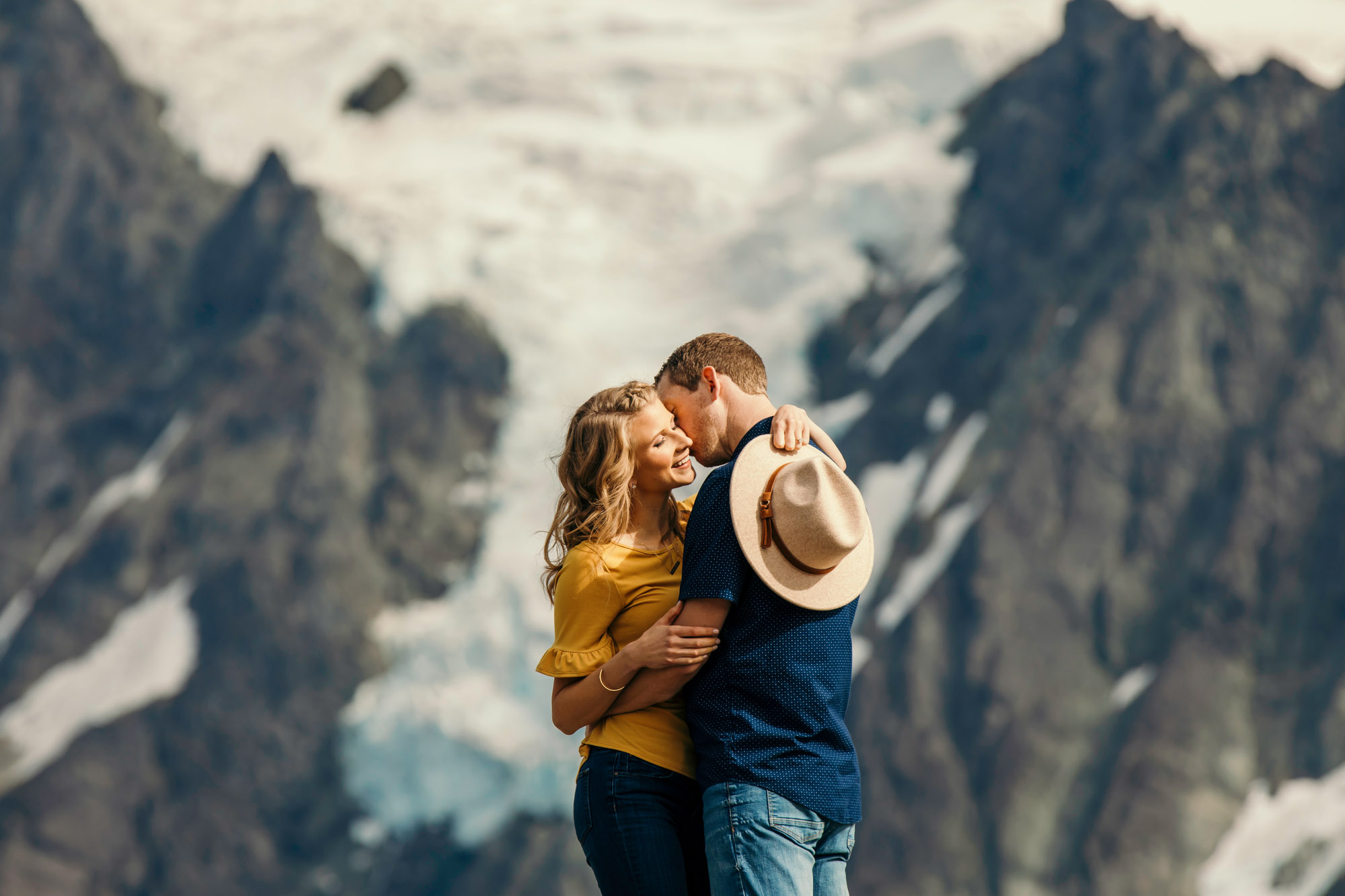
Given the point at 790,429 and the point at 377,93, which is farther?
the point at 377,93

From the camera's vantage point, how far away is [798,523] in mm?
4605

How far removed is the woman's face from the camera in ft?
16.9

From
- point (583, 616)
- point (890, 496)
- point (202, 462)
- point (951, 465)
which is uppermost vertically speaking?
point (583, 616)

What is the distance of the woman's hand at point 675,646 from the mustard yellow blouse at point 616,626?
0.95 feet

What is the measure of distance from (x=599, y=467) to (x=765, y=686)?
1034 mm

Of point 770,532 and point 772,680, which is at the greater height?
point 770,532

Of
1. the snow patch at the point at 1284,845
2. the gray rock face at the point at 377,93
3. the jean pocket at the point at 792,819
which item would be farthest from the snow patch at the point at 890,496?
the jean pocket at the point at 792,819

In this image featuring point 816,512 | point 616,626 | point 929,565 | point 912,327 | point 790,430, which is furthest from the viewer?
point 912,327

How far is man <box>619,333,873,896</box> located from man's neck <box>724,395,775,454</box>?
0.88 feet

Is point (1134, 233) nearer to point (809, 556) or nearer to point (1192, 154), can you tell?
point (1192, 154)

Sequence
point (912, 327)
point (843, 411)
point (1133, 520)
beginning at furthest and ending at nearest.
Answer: point (912, 327) → point (843, 411) → point (1133, 520)

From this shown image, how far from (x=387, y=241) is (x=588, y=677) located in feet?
254

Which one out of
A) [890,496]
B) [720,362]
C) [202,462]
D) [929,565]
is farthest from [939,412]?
[720,362]

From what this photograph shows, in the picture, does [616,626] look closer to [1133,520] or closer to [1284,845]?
[1284,845]
